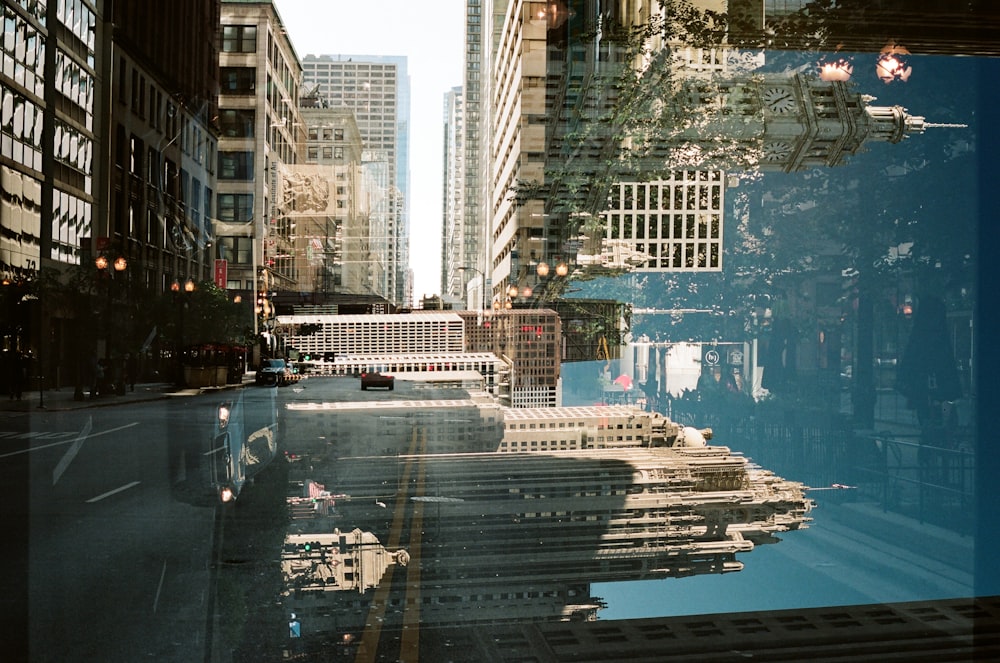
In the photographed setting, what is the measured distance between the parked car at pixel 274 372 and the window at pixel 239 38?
153 cm

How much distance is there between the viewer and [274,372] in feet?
13.7

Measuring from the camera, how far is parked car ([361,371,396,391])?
460cm

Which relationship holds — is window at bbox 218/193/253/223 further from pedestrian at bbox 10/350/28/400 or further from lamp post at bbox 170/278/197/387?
pedestrian at bbox 10/350/28/400

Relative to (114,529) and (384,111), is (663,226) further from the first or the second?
(114,529)

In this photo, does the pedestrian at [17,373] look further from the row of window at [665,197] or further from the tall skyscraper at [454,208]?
the row of window at [665,197]

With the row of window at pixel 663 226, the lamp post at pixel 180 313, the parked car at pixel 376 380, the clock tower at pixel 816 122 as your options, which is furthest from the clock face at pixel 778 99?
the lamp post at pixel 180 313

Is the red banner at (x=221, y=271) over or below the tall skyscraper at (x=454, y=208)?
below

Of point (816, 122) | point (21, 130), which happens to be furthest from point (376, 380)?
point (816, 122)

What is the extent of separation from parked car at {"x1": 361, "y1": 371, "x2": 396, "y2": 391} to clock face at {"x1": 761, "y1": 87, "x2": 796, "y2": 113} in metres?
3.03

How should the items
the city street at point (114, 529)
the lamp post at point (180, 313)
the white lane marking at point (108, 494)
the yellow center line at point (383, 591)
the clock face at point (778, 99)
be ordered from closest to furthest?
1. the city street at point (114, 529)
2. the yellow center line at point (383, 591)
3. the lamp post at point (180, 313)
4. the white lane marking at point (108, 494)
5. the clock face at point (778, 99)

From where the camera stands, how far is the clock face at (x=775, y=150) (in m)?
5.32

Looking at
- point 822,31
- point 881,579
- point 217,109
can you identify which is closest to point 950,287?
point 822,31

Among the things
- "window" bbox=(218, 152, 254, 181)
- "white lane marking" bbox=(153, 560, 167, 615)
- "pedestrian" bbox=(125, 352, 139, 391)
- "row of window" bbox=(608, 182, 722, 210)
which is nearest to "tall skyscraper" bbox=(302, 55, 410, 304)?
"window" bbox=(218, 152, 254, 181)

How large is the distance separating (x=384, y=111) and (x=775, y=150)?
264 cm
